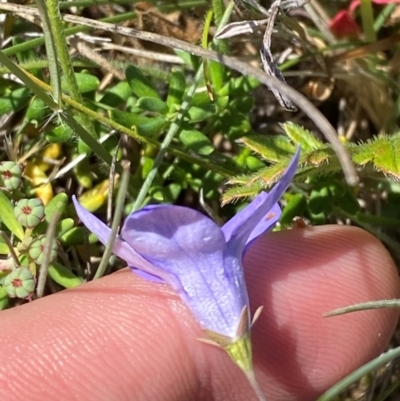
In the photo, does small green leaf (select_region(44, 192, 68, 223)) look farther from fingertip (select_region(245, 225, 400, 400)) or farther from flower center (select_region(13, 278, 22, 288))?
fingertip (select_region(245, 225, 400, 400))

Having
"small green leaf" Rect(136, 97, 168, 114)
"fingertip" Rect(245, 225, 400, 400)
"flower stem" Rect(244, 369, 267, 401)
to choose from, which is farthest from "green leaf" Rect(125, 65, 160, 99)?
"flower stem" Rect(244, 369, 267, 401)

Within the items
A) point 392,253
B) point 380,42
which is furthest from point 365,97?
point 392,253

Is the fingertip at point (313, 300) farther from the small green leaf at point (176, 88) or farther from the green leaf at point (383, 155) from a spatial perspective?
the small green leaf at point (176, 88)

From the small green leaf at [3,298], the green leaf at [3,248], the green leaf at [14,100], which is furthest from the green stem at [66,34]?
the small green leaf at [3,298]

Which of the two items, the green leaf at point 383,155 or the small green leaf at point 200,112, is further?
the small green leaf at point 200,112

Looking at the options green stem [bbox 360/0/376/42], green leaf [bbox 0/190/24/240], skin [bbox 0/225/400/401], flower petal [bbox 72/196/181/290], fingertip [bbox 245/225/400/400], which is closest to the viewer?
flower petal [bbox 72/196/181/290]

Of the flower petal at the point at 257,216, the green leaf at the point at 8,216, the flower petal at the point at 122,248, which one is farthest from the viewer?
the green leaf at the point at 8,216

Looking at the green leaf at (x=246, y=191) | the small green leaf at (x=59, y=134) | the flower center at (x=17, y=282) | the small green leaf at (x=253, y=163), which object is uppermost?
the small green leaf at (x=59, y=134)

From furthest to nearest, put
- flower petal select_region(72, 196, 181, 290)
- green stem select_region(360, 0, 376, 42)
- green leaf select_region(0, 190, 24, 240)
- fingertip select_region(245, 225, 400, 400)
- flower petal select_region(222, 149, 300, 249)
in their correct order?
green stem select_region(360, 0, 376, 42)
green leaf select_region(0, 190, 24, 240)
fingertip select_region(245, 225, 400, 400)
flower petal select_region(72, 196, 181, 290)
flower petal select_region(222, 149, 300, 249)
